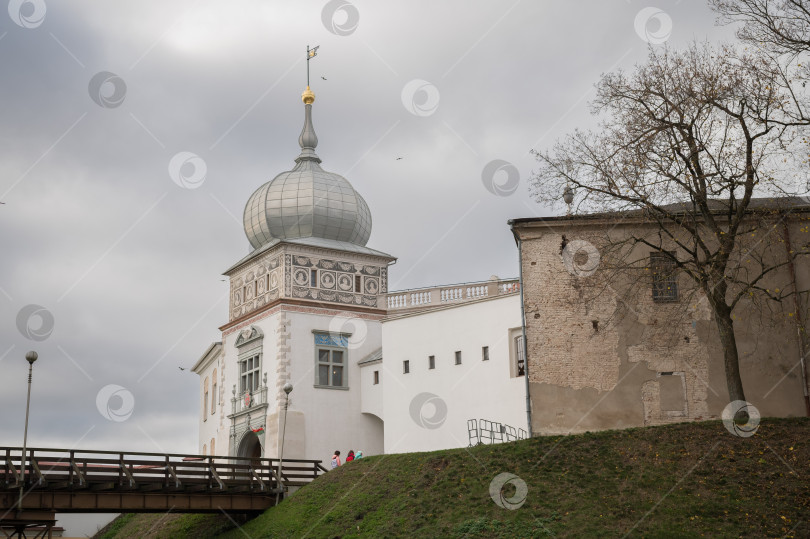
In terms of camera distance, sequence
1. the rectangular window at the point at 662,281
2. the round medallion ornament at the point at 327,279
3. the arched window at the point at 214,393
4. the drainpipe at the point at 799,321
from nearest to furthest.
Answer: the drainpipe at the point at 799,321, the rectangular window at the point at 662,281, the round medallion ornament at the point at 327,279, the arched window at the point at 214,393

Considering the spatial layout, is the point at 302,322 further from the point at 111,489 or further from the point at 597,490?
the point at 597,490

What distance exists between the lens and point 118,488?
3647 centimetres

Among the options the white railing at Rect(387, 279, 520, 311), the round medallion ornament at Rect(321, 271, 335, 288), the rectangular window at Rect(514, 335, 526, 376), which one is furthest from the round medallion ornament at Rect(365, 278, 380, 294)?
the rectangular window at Rect(514, 335, 526, 376)

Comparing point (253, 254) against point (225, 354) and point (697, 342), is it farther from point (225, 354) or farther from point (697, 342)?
point (697, 342)

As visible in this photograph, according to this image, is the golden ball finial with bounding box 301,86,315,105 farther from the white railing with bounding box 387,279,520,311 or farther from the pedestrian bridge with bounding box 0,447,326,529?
the pedestrian bridge with bounding box 0,447,326,529

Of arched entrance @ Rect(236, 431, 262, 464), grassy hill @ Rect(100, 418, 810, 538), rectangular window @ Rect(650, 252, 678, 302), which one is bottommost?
grassy hill @ Rect(100, 418, 810, 538)

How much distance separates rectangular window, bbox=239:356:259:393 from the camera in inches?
2176

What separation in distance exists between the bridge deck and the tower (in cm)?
1145

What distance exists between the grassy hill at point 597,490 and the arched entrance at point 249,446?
18774 mm

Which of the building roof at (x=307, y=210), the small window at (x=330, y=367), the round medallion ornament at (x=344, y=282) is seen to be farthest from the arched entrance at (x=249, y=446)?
the building roof at (x=307, y=210)

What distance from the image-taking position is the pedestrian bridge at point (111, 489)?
3425 centimetres

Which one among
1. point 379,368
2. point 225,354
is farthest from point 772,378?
point 225,354

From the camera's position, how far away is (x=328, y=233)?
5747 centimetres

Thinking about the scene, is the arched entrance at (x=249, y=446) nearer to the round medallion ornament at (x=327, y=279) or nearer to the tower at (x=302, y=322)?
the tower at (x=302, y=322)
